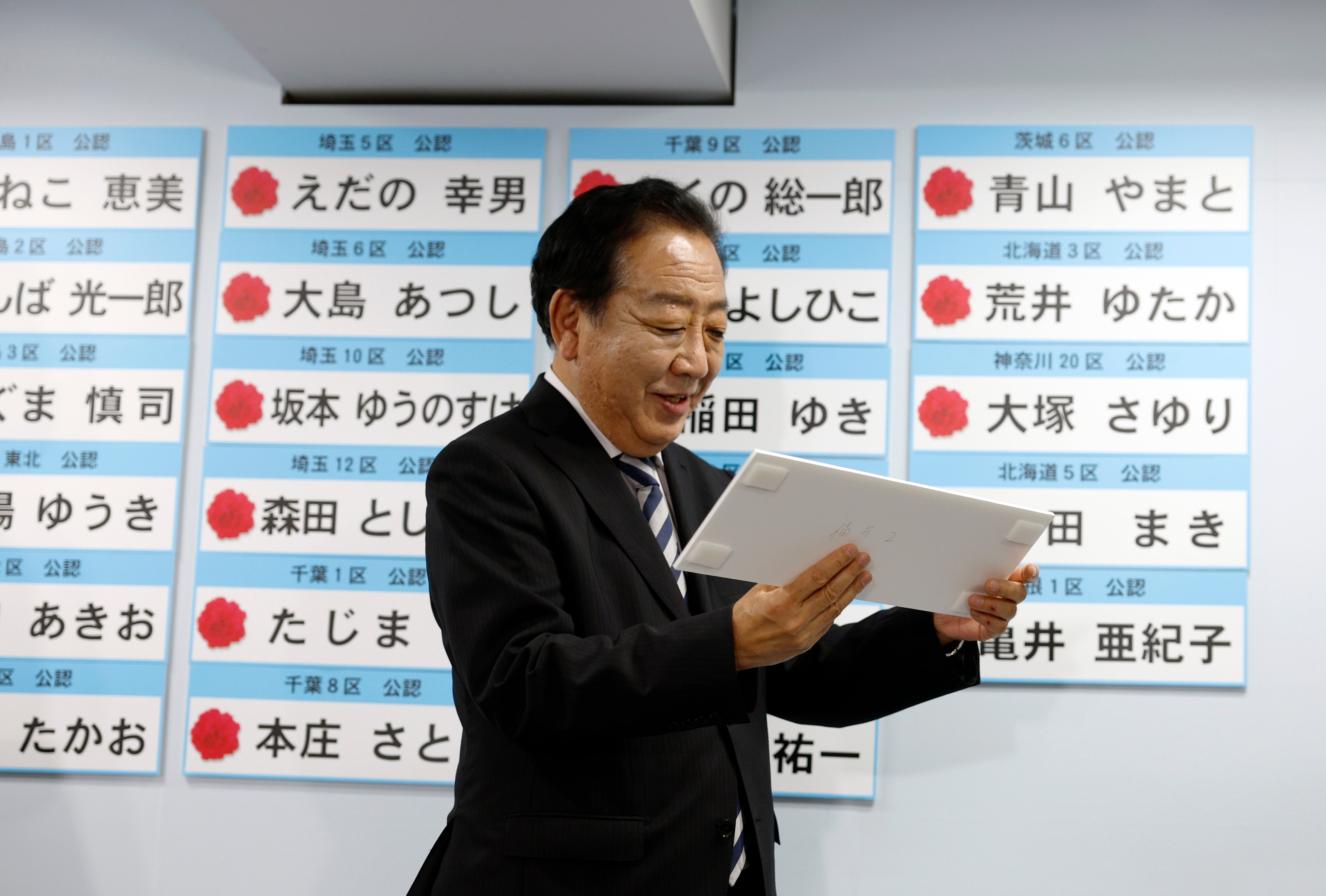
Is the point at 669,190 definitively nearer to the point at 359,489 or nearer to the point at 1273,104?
the point at 359,489

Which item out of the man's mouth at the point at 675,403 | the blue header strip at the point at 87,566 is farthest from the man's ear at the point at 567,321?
the blue header strip at the point at 87,566

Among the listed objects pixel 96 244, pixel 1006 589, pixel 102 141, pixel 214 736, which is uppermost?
pixel 102 141

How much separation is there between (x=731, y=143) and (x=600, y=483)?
3.66ft

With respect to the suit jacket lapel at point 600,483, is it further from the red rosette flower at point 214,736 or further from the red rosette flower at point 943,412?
the red rosette flower at point 214,736

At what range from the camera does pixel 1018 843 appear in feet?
6.56

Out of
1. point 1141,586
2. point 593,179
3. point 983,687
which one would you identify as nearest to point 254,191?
point 593,179

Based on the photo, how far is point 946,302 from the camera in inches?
81.5

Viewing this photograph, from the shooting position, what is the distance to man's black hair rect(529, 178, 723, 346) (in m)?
1.35

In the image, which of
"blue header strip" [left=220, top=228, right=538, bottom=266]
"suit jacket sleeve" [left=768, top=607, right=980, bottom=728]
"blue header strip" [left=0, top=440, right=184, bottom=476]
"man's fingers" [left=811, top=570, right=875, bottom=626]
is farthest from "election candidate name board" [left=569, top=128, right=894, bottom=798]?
"blue header strip" [left=0, top=440, right=184, bottom=476]

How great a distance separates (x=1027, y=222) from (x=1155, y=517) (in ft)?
2.20

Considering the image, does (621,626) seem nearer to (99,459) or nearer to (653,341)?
(653,341)

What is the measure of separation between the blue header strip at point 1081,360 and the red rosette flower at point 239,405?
56.8 inches

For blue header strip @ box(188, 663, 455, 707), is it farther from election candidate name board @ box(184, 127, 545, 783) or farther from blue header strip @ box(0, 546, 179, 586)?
blue header strip @ box(0, 546, 179, 586)

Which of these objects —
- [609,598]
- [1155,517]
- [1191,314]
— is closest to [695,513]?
[609,598]
